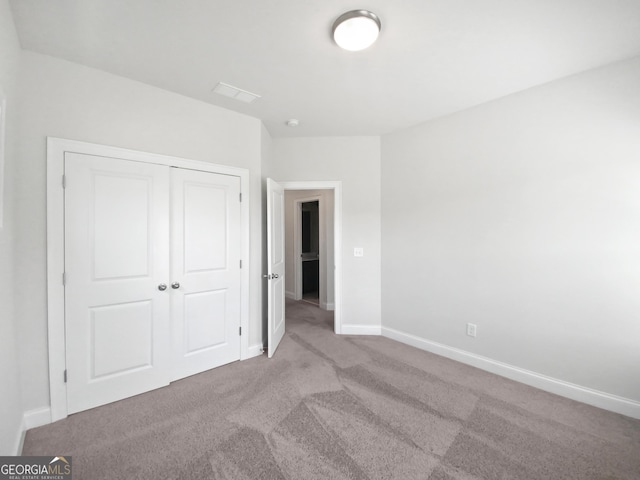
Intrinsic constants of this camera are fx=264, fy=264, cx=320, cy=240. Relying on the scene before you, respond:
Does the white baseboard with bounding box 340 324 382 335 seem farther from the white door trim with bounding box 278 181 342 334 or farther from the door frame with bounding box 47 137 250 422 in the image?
the door frame with bounding box 47 137 250 422

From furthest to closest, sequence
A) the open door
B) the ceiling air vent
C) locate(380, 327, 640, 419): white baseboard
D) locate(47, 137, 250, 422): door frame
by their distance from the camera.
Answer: the open door → the ceiling air vent → locate(380, 327, 640, 419): white baseboard → locate(47, 137, 250, 422): door frame

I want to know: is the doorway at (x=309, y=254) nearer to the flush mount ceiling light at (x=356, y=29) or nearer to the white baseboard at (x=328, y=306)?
the white baseboard at (x=328, y=306)

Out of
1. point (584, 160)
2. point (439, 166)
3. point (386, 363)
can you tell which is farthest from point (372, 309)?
point (584, 160)

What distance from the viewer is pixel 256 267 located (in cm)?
308

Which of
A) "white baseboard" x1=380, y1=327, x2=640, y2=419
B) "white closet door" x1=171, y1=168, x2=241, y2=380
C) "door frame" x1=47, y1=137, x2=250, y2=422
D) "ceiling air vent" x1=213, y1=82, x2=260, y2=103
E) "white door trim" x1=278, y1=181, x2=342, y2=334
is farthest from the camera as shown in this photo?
"white door trim" x1=278, y1=181, x2=342, y2=334

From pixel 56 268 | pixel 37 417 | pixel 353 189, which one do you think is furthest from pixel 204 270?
pixel 353 189

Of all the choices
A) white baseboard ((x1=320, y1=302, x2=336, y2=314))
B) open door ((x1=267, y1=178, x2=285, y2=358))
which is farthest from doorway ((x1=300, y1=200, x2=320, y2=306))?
open door ((x1=267, y1=178, x2=285, y2=358))

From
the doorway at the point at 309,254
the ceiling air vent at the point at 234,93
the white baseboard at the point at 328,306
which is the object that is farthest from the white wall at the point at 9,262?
the doorway at the point at 309,254

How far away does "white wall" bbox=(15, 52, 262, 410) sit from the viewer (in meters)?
1.87

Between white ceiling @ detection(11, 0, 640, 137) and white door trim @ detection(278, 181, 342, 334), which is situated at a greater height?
white ceiling @ detection(11, 0, 640, 137)

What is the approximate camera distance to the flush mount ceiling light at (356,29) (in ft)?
5.24

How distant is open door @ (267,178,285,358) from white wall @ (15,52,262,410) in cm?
90

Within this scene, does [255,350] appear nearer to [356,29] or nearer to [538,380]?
[538,380]

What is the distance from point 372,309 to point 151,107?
11.2 feet
